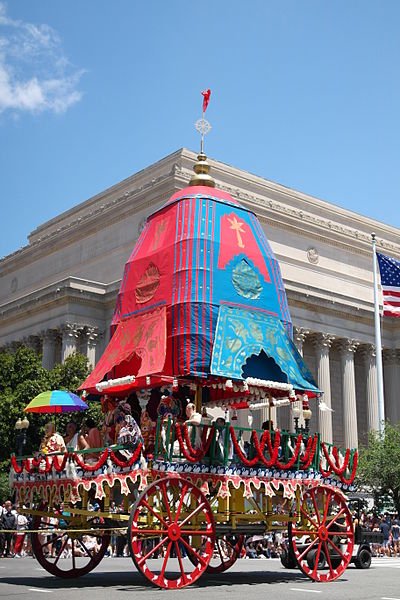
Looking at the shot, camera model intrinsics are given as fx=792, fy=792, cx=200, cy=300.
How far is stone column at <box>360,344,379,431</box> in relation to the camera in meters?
54.5

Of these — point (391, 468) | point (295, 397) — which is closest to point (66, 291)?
point (391, 468)

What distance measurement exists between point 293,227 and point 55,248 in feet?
67.0

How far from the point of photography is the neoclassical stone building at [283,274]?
50.9 metres

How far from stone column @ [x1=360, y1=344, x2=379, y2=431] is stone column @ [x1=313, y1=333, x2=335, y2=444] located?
3696 mm

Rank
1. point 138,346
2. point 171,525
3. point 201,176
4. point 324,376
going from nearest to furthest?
point 171,525 → point 138,346 → point 201,176 → point 324,376

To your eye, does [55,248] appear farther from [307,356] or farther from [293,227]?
[307,356]

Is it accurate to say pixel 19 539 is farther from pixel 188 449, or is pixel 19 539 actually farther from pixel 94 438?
pixel 188 449

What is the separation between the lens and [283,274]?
59719mm

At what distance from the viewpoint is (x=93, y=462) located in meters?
13.3

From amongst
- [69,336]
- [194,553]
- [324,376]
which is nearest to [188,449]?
[194,553]

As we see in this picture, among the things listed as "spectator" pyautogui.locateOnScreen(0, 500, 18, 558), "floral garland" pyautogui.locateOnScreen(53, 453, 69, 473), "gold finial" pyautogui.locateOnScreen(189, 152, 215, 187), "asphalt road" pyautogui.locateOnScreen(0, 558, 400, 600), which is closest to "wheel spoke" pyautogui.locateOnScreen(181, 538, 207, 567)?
"asphalt road" pyautogui.locateOnScreen(0, 558, 400, 600)

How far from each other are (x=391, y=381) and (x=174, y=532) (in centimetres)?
4802

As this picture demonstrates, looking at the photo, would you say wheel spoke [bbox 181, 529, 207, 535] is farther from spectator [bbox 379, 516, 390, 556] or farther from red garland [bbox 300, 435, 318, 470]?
spectator [bbox 379, 516, 390, 556]


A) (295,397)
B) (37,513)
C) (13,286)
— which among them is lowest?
(37,513)
